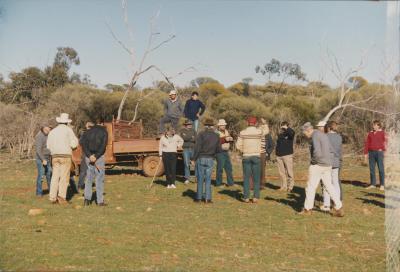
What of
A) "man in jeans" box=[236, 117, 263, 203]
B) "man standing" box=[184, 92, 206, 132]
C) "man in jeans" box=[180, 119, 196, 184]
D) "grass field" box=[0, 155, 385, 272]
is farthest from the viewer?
"man standing" box=[184, 92, 206, 132]

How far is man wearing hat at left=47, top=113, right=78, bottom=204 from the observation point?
12.3 metres

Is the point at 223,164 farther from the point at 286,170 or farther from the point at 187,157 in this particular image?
the point at 286,170

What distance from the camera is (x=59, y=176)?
12.4 m

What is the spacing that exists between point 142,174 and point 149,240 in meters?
10.1

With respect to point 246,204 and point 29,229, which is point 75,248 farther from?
point 246,204

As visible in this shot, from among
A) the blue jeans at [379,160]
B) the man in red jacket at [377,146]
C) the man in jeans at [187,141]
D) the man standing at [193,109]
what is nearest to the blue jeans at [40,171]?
the man in jeans at [187,141]

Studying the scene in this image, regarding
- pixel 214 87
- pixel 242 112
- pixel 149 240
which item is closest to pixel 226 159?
pixel 149 240

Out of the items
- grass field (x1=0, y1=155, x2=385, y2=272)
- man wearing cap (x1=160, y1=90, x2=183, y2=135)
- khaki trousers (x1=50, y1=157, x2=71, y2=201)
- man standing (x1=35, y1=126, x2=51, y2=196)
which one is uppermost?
man wearing cap (x1=160, y1=90, x2=183, y2=135)

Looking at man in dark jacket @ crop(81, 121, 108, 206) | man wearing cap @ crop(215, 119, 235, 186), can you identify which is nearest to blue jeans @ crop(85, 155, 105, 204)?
man in dark jacket @ crop(81, 121, 108, 206)

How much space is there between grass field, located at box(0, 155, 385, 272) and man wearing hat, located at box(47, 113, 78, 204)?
417 millimetres

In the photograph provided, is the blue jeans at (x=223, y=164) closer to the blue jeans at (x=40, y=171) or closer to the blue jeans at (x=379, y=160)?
the blue jeans at (x=379, y=160)

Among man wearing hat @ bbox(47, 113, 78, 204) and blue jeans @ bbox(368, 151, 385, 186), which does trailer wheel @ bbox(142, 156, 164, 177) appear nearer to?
man wearing hat @ bbox(47, 113, 78, 204)

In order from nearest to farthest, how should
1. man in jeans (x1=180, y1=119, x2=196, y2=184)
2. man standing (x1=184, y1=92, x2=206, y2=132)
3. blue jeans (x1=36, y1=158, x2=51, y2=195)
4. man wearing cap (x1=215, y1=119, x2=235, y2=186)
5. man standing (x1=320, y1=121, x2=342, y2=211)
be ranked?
1. man standing (x1=320, y1=121, x2=342, y2=211)
2. blue jeans (x1=36, y1=158, x2=51, y2=195)
3. man wearing cap (x1=215, y1=119, x2=235, y2=186)
4. man in jeans (x1=180, y1=119, x2=196, y2=184)
5. man standing (x1=184, y1=92, x2=206, y2=132)

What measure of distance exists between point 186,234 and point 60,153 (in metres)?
4.17
